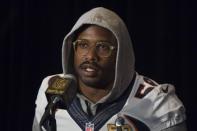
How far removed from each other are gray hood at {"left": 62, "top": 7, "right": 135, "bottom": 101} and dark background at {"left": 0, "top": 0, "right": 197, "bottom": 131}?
79cm

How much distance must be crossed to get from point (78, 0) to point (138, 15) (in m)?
0.33

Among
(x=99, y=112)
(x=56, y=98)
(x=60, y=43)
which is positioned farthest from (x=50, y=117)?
(x=60, y=43)

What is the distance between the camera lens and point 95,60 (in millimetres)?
2287

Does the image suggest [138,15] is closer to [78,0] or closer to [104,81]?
[78,0]

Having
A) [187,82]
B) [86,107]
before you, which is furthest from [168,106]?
[187,82]

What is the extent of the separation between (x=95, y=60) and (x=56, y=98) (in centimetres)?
45

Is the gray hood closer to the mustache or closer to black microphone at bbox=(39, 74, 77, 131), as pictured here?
the mustache

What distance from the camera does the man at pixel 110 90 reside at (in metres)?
2.33

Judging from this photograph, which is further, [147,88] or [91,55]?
[147,88]

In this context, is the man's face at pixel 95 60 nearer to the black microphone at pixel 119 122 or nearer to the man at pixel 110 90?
the man at pixel 110 90

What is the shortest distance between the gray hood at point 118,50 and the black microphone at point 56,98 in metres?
0.43

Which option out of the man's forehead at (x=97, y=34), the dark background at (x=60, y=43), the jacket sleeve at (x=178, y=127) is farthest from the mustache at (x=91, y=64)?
the dark background at (x=60, y=43)

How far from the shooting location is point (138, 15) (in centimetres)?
328

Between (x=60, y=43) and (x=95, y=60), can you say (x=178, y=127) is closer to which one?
(x=95, y=60)
